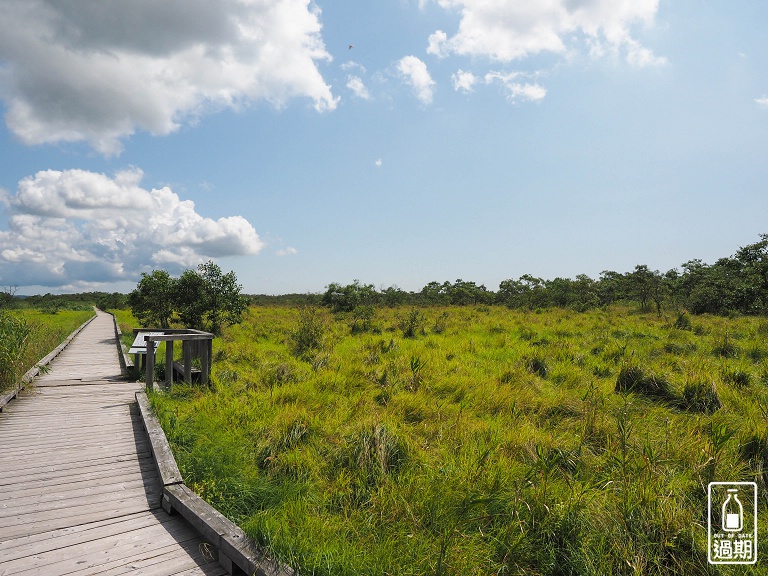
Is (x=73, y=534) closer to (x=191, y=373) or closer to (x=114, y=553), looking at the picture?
(x=114, y=553)

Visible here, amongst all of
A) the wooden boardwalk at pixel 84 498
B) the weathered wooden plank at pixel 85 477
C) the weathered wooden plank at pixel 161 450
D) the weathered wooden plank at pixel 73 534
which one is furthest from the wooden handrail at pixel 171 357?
the weathered wooden plank at pixel 73 534

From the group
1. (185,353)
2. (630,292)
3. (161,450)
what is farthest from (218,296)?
(630,292)

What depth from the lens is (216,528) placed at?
11.1 feet

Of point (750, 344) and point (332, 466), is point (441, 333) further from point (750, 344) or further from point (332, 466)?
point (332, 466)

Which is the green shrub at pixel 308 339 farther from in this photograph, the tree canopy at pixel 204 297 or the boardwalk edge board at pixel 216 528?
the boardwalk edge board at pixel 216 528

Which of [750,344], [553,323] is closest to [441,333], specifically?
[553,323]

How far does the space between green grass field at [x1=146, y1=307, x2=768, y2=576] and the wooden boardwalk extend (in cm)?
51

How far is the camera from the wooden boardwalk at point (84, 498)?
3217 millimetres

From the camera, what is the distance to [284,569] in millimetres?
2928

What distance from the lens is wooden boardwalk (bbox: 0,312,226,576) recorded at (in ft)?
10.6

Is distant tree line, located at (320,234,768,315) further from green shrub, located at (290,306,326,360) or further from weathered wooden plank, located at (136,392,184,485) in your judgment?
weathered wooden plank, located at (136,392,184,485)

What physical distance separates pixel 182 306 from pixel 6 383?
9269 mm

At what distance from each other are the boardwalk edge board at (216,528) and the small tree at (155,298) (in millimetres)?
14612

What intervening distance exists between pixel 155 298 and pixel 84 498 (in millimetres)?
16248
